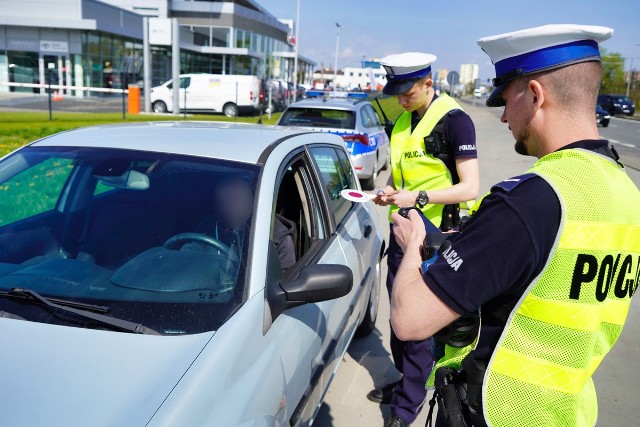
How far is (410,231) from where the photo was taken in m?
1.74

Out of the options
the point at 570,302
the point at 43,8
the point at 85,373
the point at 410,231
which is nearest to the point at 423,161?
the point at 410,231

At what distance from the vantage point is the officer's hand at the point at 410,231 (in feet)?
5.52

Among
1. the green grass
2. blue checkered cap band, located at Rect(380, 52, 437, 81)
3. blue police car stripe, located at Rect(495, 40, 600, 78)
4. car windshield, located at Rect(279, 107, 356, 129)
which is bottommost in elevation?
the green grass

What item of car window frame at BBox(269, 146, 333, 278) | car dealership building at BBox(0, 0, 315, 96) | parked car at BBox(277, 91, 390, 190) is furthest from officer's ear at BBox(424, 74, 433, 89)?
car dealership building at BBox(0, 0, 315, 96)

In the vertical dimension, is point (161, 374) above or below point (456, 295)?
below

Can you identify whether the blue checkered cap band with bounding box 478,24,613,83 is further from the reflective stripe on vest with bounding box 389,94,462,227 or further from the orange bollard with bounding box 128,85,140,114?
the orange bollard with bounding box 128,85,140,114

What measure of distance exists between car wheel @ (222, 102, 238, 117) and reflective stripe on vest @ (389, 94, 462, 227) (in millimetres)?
22715

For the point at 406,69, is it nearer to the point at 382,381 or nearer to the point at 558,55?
the point at 558,55

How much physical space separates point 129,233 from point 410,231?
48.1 inches

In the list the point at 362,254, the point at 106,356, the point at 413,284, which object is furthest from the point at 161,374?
the point at 362,254

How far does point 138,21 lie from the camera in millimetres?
35875

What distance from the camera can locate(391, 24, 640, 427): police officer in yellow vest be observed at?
4.30ft

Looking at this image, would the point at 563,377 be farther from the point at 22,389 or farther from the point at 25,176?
the point at 25,176

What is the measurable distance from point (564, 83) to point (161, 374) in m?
1.36
